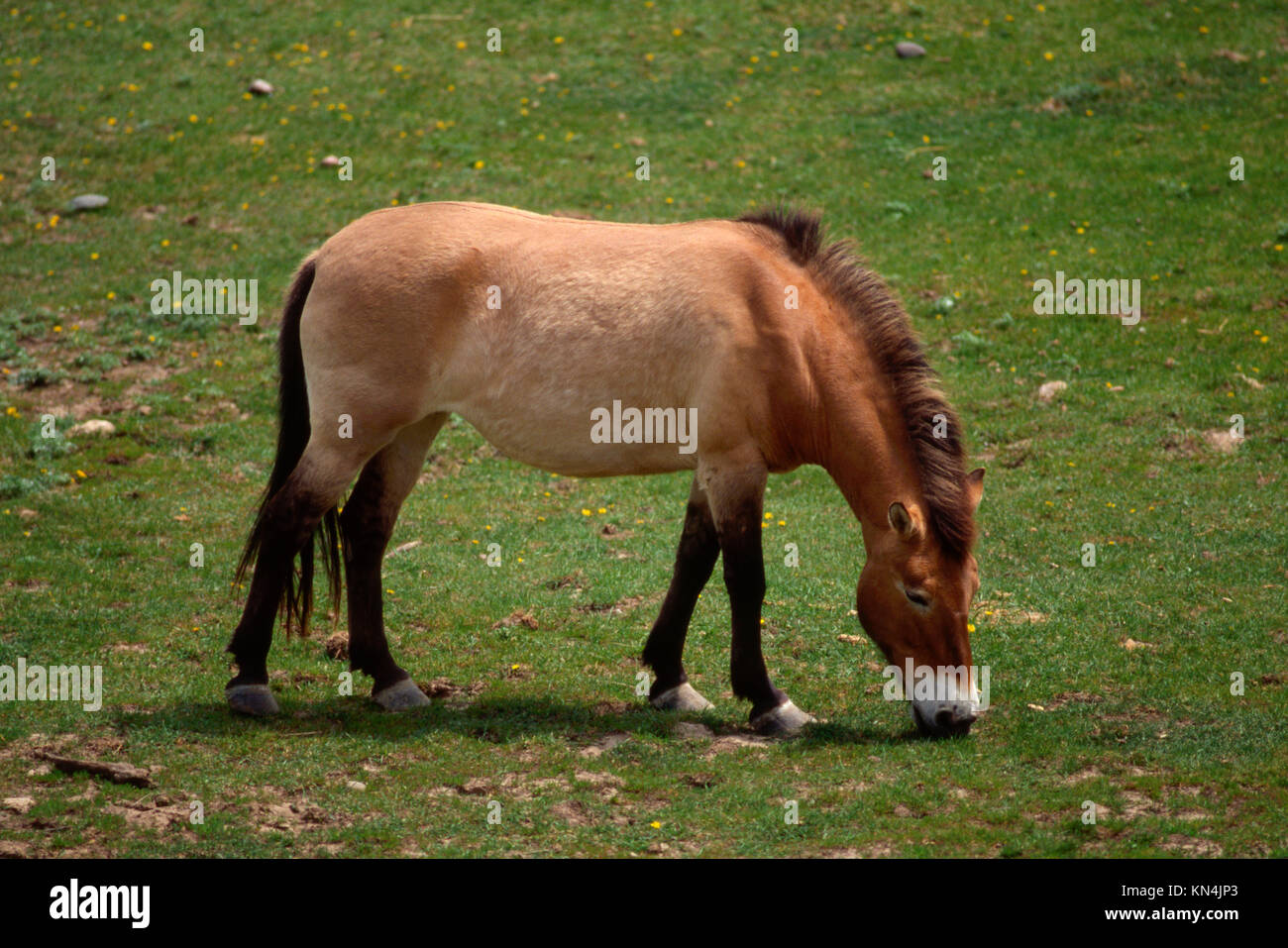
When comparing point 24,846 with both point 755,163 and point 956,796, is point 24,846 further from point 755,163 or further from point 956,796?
point 755,163

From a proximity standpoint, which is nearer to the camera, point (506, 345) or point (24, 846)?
point (24, 846)

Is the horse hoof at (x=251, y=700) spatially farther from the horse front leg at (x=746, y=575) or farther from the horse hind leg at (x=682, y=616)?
the horse front leg at (x=746, y=575)

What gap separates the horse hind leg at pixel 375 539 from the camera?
8.48 metres

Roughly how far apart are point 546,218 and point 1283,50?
1594 centimetres

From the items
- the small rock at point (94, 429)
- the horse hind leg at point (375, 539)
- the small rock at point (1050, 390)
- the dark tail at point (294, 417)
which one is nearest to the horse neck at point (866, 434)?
the horse hind leg at point (375, 539)

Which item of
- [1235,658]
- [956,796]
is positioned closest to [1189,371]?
[1235,658]

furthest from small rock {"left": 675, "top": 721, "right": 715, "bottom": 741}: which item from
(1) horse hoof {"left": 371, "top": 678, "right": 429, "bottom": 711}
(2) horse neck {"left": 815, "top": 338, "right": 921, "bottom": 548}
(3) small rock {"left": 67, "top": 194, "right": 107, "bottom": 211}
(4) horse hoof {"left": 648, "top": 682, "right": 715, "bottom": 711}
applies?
(3) small rock {"left": 67, "top": 194, "right": 107, "bottom": 211}

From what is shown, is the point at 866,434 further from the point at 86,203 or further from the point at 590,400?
the point at 86,203

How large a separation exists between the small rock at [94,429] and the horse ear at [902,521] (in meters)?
9.04

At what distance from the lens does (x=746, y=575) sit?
25.6 ft

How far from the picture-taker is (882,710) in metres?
8.14

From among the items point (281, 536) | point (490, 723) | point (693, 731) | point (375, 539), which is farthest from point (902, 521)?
point (281, 536)

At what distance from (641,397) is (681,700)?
77.1 inches

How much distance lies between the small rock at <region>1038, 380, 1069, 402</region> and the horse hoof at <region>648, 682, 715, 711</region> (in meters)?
6.61
